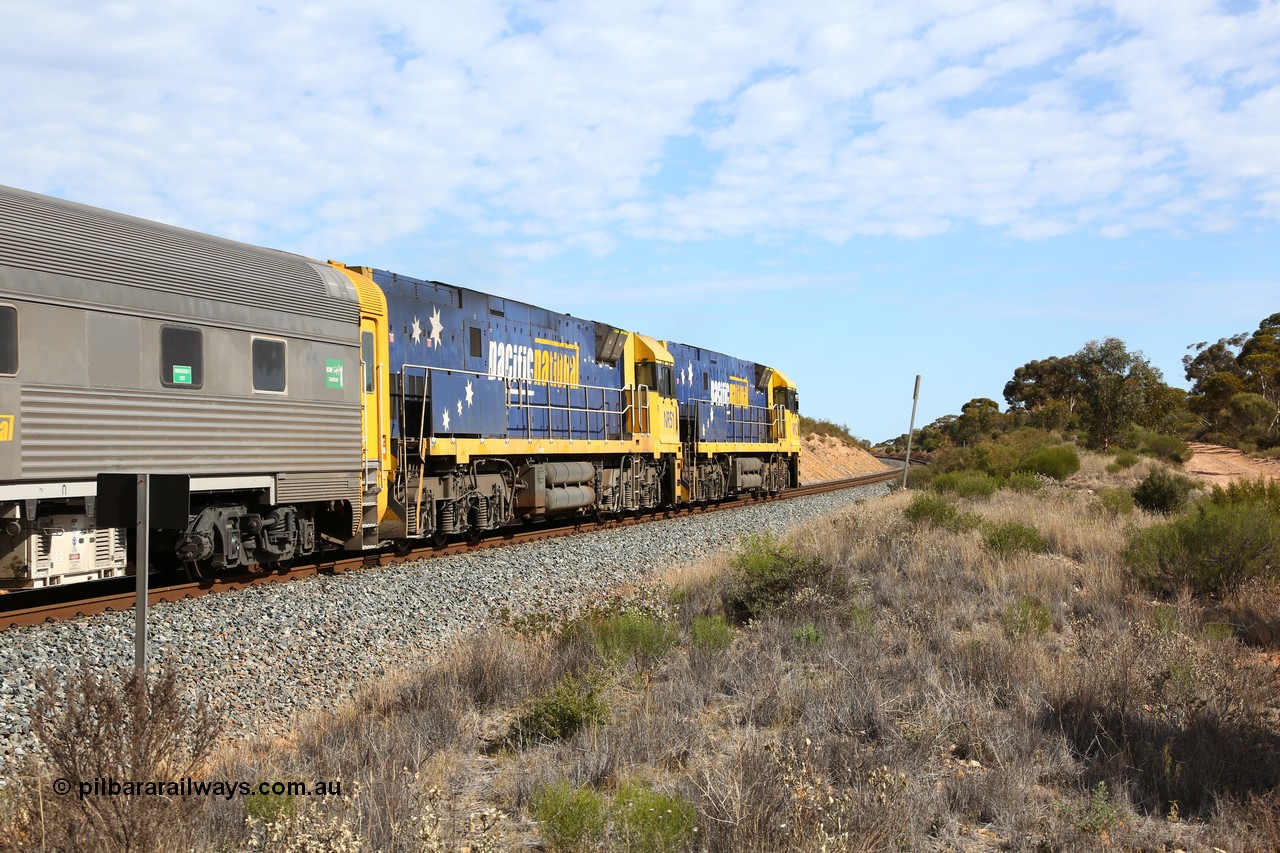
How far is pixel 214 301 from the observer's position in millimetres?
10562

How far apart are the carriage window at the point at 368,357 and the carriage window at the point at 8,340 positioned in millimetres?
4642

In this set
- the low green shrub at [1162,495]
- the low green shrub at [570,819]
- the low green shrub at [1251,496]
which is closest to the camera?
the low green shrub at [570,819]

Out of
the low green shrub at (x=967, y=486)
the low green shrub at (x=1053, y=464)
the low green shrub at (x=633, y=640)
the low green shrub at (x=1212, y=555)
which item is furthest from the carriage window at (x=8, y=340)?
the low green shrub at (x=1053, y=464)

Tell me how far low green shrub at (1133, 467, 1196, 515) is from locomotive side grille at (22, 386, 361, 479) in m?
14.8

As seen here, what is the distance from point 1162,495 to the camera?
1831 centimetres

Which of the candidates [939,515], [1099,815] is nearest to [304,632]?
[1099,815]

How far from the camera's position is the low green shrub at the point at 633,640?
7774mm

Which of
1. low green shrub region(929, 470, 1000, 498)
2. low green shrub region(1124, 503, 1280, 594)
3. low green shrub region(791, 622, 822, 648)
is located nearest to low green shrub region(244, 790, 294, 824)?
low green shrub region(791, 622, 822, 648)

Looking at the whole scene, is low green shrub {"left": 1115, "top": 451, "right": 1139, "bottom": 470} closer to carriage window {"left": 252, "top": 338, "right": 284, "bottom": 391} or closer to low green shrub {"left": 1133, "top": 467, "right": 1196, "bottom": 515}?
low green shrub {"left": 1133, "top": 467, "right": 1196, "bottom": 515}

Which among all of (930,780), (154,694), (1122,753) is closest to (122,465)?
(154,694)

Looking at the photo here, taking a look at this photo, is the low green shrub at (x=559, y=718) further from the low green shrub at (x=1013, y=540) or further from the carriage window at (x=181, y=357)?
the low green shrub at (x=1013, y=540)

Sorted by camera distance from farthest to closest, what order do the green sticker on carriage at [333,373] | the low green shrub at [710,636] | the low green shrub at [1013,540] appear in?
the low green shrub at [1013,540], the green sticker on carriage at [333,373], the low green shrub at [710,636]

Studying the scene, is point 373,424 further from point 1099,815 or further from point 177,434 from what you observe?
point 1099,815

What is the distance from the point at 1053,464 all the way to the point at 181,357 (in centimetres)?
2657
